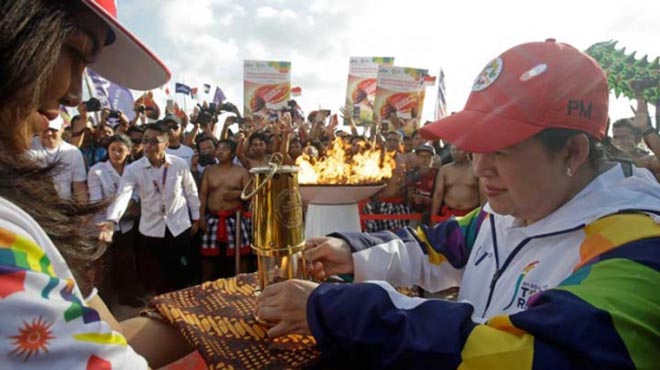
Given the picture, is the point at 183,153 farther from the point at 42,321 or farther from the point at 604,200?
the point at 42,321

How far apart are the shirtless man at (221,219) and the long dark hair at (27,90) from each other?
5.51 metres

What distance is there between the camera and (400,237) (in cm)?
214

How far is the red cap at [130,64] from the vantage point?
1.13 metres


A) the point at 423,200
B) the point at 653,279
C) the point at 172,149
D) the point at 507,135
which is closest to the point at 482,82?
the point at 507,135

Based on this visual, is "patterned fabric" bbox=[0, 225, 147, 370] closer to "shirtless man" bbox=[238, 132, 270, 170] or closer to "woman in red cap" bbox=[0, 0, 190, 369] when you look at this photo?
"woman in red cap" bbox=[0, 0, 190, 369]

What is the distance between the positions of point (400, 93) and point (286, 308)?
14183mm

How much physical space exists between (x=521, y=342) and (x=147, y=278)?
647 centimetres

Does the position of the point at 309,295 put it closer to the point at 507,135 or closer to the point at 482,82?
the point at 507,135

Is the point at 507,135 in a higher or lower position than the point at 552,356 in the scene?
higher

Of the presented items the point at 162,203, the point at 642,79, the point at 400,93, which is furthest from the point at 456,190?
the point at 400,93

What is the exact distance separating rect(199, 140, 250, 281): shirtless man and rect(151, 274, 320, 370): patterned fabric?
196 inches

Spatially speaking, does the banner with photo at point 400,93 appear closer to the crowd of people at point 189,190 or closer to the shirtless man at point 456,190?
the crowd of people at point 189,190

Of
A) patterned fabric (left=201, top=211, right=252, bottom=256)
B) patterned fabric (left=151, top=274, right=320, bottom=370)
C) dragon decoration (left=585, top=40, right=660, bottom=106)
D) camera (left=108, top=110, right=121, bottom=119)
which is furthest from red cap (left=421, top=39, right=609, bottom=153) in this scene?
camera (left=108, top=110, right=121, bottom=119)

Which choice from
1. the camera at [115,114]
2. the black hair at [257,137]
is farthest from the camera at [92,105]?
the black hair at [257,137]
